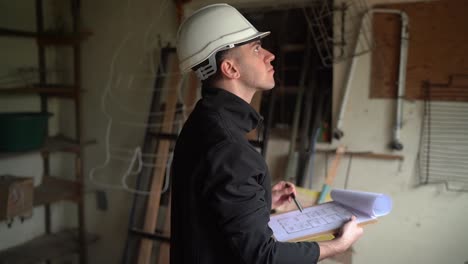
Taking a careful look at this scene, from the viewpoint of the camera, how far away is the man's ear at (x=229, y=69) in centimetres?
106

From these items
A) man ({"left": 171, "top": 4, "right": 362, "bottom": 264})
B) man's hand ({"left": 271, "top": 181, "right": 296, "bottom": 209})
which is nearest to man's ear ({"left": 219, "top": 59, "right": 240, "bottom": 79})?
man ({"left": 171, "top": 4, "right": 362, "bottom": 264})

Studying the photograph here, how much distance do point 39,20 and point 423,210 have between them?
2612mm

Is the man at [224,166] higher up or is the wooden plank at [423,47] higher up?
the wooden plank at [423,47]

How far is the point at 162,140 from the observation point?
2.32 meters

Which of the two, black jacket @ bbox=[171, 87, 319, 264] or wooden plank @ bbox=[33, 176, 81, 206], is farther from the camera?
wooden plank @ bbox=[33, 176, 81, 206]

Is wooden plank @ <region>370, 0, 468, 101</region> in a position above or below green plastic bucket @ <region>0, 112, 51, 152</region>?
above

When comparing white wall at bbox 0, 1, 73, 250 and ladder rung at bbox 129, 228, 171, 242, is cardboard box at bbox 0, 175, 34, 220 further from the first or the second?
ladder rung at bbox 129, 228, 171, 242

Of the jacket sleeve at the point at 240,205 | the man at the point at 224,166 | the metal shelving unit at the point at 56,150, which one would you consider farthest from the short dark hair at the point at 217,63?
the metal shelving unit at the point at 56,150

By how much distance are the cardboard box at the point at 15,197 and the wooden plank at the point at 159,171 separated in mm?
696

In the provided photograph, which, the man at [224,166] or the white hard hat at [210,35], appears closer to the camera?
the man at [224,166]

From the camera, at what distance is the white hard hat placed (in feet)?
3.56

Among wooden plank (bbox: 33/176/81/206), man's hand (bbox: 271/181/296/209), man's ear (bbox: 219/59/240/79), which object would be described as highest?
man's ear (bbox: 219/59/240/79)

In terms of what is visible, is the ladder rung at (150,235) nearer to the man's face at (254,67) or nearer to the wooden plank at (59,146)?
the wooden plank at (59,146)

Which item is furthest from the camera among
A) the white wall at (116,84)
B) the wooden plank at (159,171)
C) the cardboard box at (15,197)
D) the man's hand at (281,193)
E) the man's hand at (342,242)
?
the white wall at (116,84)
